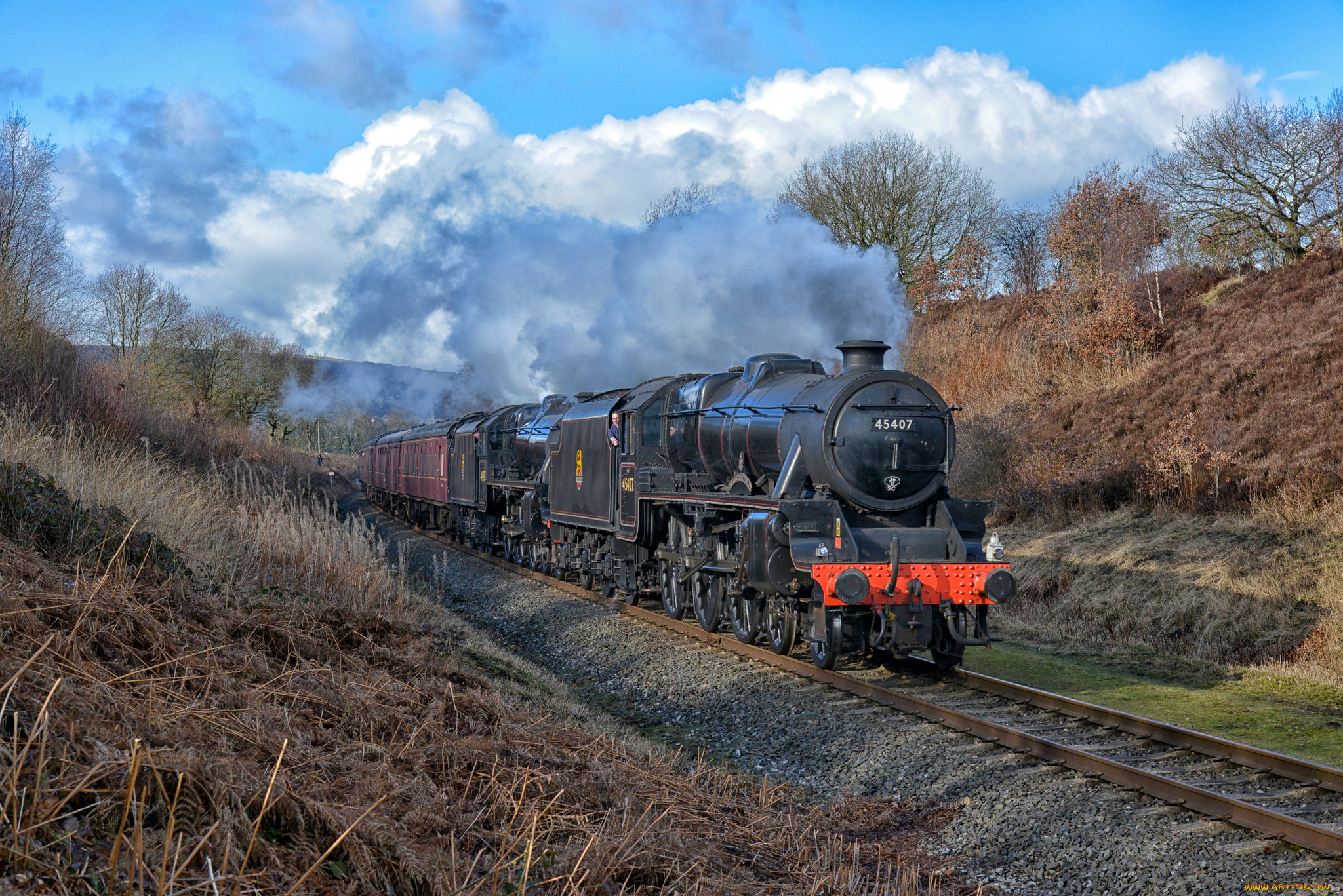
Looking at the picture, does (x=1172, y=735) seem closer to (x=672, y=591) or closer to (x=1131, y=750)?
(x=1131, y=750)

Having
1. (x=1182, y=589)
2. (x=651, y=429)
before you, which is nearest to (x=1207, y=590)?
(x=1182, y=589)

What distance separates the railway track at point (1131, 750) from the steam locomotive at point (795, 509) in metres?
0.42

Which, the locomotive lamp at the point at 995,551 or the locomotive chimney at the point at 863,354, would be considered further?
the locomotive chimney at the point at 863,354

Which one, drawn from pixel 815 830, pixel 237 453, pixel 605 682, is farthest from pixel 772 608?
pixel 237 453

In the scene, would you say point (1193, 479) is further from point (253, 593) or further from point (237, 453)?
point (237, 453)

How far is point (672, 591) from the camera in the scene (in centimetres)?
1170

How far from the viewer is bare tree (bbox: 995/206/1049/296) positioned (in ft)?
92.2

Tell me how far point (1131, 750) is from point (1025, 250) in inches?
1018

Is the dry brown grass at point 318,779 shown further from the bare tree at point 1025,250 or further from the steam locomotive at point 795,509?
the bare tree at point 1025,250

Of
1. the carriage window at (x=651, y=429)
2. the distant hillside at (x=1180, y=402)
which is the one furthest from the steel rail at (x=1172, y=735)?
the distant hillside at (x=1180, y=402)

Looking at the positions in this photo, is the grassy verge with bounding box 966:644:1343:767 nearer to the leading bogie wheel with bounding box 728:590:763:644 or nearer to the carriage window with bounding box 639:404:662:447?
the leading bogie wheel with bounding box 728:590:763:644

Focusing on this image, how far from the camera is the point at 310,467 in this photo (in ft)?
119

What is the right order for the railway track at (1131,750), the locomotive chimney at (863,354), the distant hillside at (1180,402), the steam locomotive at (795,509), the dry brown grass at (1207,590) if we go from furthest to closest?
the distant hillside at (1180,402) < the dry brown grass at (1207,590) < the locomotive chimney at (863,354) < the steam locomotive at (795,509) < the railway track at (1131,750)

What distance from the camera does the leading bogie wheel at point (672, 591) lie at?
11484mm
